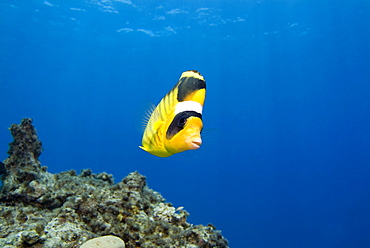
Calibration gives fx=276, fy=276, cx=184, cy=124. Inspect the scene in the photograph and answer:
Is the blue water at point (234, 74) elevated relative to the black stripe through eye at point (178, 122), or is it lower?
elevated

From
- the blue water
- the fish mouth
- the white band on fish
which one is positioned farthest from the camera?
the blue water

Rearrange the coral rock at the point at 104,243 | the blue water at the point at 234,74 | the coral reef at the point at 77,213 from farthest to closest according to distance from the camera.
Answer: the blue water at the point at 234,74, the coral reef at the point at 77,213, the coral rock at the point at 104,243

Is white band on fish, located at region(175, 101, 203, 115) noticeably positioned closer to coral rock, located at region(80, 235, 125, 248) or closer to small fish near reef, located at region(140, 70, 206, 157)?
small fish near reef, located at region(140, 70, 206, 157)

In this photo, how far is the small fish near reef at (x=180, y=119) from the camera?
1542 millimetres

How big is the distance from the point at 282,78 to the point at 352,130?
22578 millimetres

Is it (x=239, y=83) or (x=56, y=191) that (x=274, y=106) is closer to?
(x=239, y=83)

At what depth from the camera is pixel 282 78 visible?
58.2 m

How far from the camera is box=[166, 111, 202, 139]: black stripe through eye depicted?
157cm

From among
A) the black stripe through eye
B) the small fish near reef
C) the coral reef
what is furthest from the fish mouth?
the coral reef

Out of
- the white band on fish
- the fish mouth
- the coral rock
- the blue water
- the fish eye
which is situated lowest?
the coral rock

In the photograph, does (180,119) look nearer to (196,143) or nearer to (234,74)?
(196,143)

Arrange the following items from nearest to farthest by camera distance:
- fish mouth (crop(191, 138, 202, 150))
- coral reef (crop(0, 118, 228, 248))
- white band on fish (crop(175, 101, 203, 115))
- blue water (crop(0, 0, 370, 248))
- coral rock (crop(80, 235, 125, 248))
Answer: fish mouth (crop(191, 138, 202, 150)) < white band on fish (crop(175, 101, 203, 115)) < coral rock (crop(80, 235, 125, 248)) < coral reef (crop(0, 118, 228, 248)) < blue water (crop(0, 0, 370, 248))

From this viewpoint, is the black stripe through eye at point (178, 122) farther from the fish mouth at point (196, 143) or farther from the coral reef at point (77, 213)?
the coral reef at point (77, 213)

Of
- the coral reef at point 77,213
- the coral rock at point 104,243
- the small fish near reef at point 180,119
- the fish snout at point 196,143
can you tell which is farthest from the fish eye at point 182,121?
the coral reef at point 77,213
